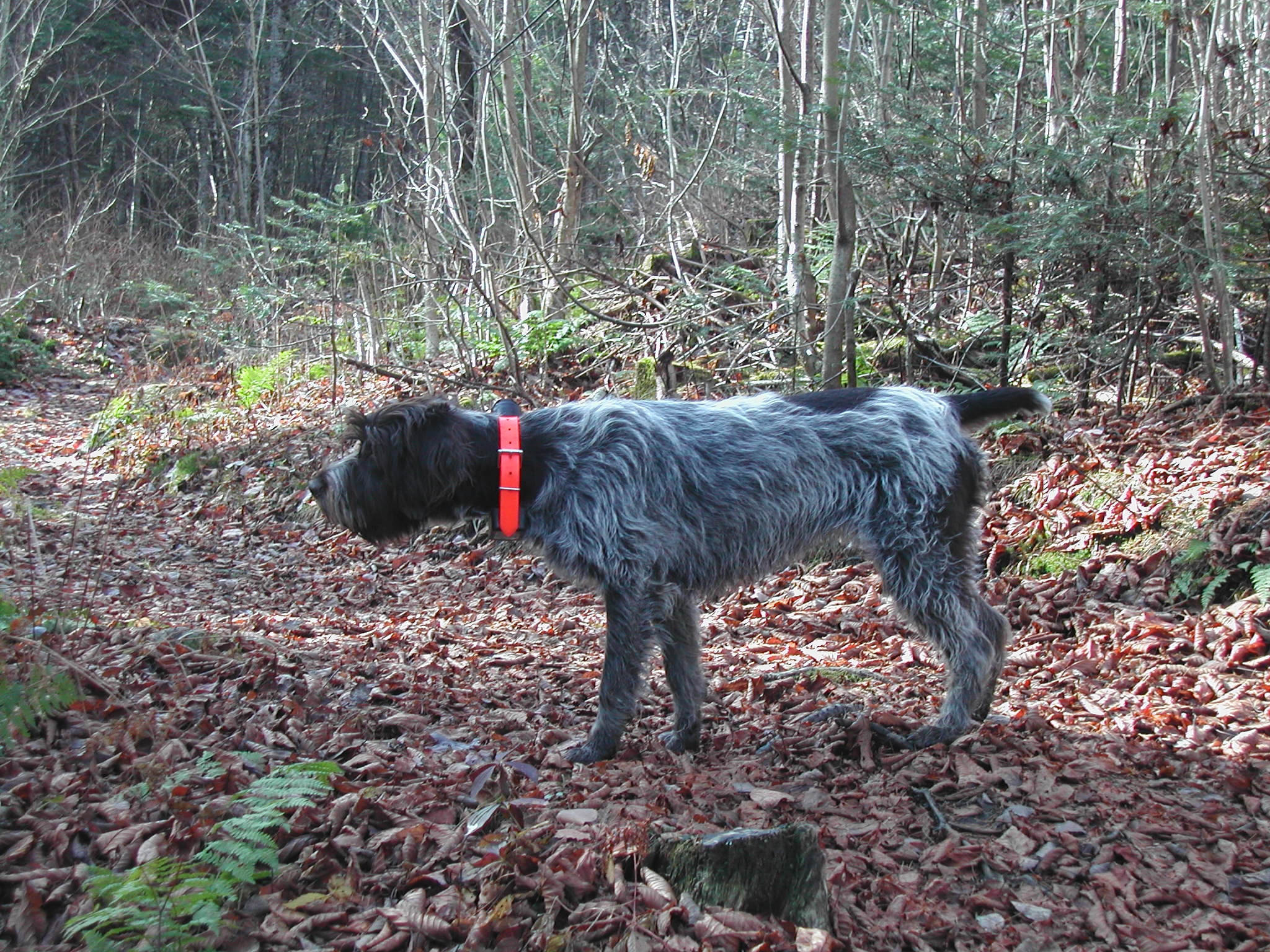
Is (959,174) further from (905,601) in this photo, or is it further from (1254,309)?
(905,601)

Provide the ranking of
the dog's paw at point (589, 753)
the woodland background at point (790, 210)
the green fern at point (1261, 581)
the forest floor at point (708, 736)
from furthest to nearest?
the woodland background at point (790, 210) → the green fern at point (1261, 581) → the dog's paw at point (589, 753) → the forest floor at point (708, 736)

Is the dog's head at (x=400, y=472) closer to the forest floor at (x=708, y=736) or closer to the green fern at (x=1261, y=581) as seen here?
the forest floor at (x=708, y=736)

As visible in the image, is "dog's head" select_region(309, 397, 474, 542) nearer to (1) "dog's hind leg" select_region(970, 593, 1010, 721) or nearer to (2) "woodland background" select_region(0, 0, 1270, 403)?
(1) "dog's hind leg" select_region(970, 593, 1010, 721)

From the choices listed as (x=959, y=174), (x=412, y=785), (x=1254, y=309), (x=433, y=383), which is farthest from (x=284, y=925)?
(x=433, y=383)

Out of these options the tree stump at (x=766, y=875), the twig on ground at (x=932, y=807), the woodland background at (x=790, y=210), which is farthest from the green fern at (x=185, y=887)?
the woodland background at (x=790, y=210)

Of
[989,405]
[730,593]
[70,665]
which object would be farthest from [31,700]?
[989,405]

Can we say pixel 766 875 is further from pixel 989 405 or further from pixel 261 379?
pixel 261 379

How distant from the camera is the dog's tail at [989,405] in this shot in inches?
189

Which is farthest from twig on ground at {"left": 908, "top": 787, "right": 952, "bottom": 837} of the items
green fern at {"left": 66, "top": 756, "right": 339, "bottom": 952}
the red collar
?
green fern at {"left": 66, "top": 756, "right": 339, "bottom": 952}

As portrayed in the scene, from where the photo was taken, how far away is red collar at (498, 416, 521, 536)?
4438 mm

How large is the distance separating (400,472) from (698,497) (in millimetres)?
1391

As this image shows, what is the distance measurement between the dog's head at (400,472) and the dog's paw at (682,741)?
1451 millimetres

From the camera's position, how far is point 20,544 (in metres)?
6.85

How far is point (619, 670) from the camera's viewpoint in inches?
173
